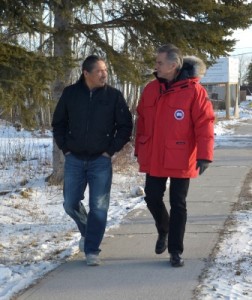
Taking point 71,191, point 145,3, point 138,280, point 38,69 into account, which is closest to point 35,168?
point 145,3

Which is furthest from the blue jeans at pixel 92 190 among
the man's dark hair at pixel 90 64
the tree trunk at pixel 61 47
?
the tree trunk at pixel 61 47

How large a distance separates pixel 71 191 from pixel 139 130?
87 cm

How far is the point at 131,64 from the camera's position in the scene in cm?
1009

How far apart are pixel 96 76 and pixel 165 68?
643 millimetres

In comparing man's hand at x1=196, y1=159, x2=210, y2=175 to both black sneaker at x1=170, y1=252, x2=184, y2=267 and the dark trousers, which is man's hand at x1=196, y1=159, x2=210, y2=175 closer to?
the dark trousers

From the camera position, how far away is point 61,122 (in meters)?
5.76

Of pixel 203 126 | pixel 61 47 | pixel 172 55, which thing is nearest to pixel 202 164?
pixel 203 126

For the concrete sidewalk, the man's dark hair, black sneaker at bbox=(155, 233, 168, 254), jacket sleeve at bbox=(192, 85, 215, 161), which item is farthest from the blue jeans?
jacket sleeve at bbox=(192, 85, 215, 161)

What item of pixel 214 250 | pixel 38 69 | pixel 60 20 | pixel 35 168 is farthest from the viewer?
pixel 35 168

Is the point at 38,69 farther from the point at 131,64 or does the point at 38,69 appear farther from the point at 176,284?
the point at 176,284

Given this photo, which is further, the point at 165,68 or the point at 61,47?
the point at 61,47

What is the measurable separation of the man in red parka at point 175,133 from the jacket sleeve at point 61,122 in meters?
0.74

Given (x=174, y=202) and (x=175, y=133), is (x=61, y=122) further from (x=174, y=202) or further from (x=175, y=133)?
(x=174, y=202)

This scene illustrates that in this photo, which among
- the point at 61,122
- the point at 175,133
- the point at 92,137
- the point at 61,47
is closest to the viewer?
the point at 175,133
